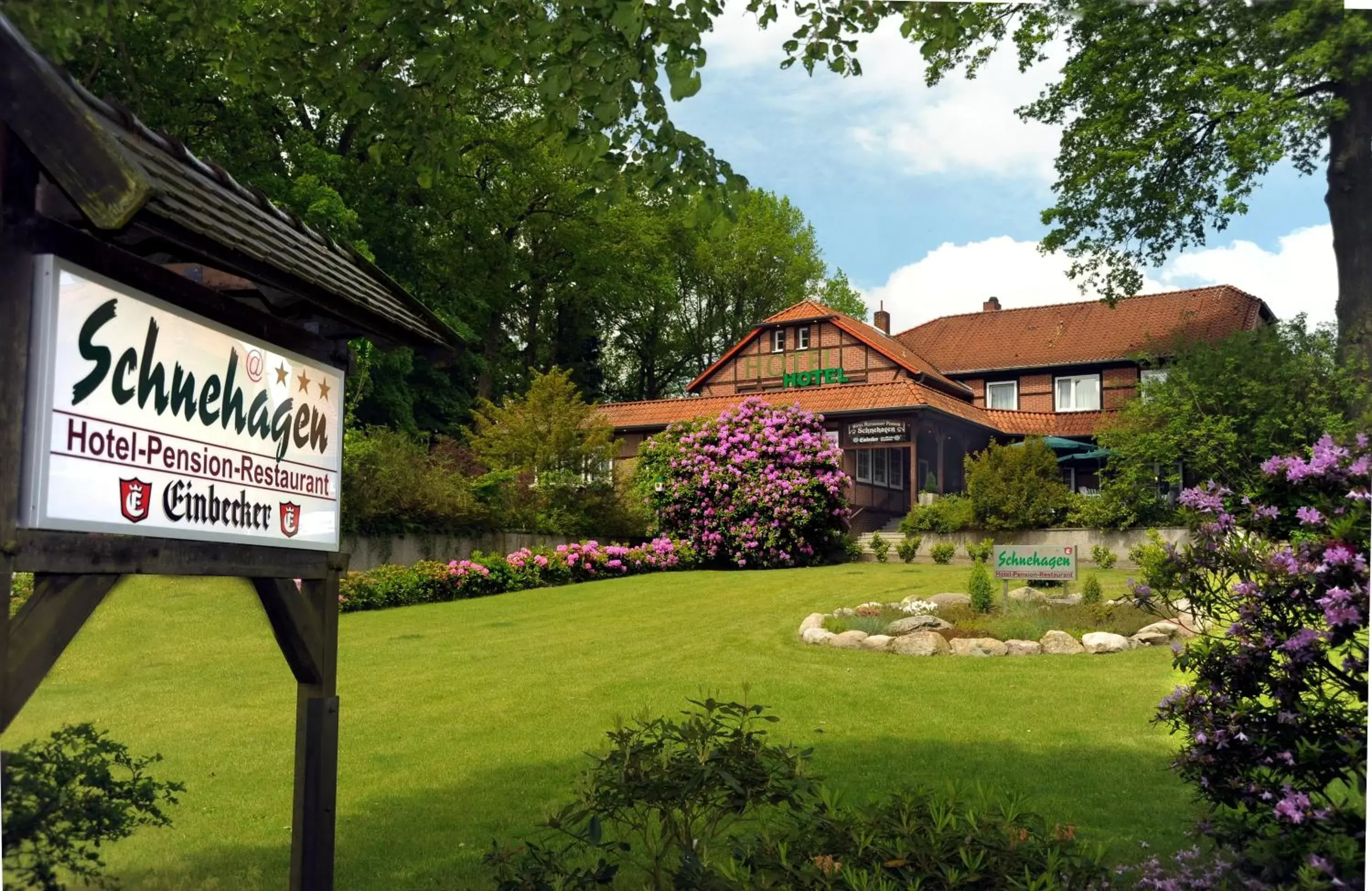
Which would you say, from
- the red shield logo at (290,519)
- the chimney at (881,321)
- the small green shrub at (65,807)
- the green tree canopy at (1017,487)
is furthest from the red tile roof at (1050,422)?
the small green shrub at (65,807)

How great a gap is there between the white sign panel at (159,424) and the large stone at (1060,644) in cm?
650

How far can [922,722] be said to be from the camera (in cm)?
668

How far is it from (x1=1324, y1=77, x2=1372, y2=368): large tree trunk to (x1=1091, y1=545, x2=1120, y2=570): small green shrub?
5.39m

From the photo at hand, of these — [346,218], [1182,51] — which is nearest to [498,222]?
[346,218]

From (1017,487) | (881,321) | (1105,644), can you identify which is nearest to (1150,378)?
(1105,644)

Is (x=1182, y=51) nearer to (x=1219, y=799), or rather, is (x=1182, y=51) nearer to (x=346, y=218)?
(x=1219, y=799)

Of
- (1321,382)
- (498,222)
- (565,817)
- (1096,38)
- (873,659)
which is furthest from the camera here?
(498,222)

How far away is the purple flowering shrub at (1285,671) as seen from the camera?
353 centimetres

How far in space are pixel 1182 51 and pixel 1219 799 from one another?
4.37 metres

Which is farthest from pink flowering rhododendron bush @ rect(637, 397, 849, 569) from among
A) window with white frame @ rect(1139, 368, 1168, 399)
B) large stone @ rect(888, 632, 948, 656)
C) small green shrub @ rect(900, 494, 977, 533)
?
window with white frame @ rect(1139, 368, 1168, 399)

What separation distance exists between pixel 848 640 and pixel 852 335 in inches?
438

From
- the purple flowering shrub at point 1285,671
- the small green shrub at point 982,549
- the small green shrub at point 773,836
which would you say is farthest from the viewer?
the small green shrub at point 982,549

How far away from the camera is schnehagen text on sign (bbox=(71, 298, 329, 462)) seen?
3.08 metres

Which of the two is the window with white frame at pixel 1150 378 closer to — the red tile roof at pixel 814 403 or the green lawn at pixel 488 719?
the green lawn at pixel 488 719
